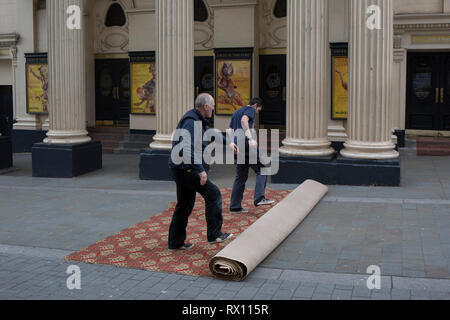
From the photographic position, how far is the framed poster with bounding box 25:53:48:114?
17266 mm

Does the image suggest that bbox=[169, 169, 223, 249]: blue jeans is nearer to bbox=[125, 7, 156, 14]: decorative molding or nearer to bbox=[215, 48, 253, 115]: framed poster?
bbox=[215, 48, 253, 115]: framed poster

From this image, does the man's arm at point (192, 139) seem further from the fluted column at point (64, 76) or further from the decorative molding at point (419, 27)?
the decorative molding at point (419, 27)

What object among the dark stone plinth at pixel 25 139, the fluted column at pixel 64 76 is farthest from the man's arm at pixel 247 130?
the dark stone plinth at pixel 25 139

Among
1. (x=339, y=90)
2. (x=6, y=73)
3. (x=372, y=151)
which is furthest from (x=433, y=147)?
(x=6, y=73)

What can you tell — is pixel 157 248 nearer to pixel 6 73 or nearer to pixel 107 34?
pixel 107 34

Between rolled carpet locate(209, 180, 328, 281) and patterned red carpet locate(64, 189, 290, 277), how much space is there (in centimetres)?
30

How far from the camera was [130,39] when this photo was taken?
687 inches

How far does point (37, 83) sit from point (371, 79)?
10765 millimetres

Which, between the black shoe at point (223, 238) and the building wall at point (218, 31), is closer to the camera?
the black shoe at point (223, 238)

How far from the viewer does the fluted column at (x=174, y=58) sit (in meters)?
11.9

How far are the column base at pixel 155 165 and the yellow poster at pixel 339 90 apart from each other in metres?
4.51

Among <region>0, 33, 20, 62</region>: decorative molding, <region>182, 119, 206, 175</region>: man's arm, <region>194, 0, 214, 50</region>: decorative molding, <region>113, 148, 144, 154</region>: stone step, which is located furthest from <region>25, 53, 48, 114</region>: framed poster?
<region>182, 119, 206, 175</region>: man's arm

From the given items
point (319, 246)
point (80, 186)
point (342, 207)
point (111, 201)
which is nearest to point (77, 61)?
point (80, 186)
